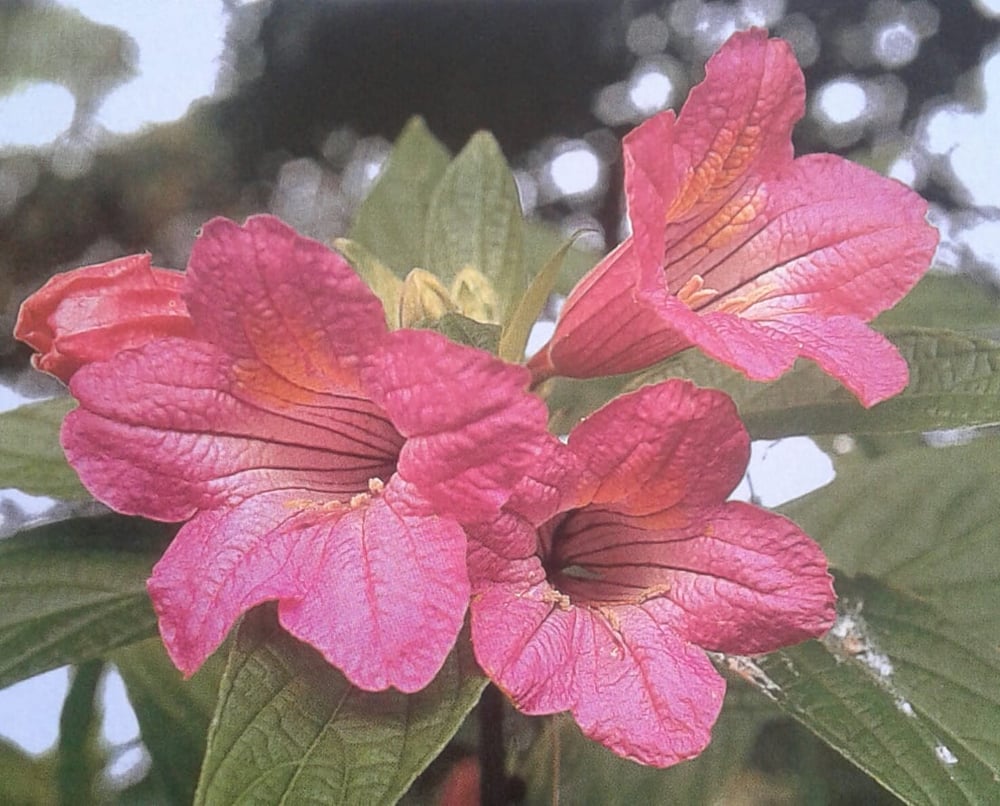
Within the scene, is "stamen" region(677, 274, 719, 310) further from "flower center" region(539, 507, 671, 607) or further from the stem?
the stem

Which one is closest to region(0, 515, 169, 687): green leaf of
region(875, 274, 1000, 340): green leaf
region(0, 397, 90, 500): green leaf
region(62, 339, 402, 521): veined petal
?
region(0, 397, 90, 500): green leaf

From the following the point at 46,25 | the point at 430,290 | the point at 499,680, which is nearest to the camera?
the point at 499,680

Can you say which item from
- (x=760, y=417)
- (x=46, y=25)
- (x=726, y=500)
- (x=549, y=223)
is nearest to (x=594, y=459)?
(x=726, y=500)

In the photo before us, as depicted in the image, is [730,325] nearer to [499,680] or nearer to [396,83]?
[499,680]

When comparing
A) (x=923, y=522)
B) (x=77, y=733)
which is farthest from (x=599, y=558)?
(x=77, y=733)

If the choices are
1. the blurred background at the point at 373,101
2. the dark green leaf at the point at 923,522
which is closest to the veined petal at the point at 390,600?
the dark green leaf at the point at 923,522

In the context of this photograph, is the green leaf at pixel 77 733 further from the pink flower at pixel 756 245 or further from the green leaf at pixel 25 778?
the pink flower at pixel 756 245
